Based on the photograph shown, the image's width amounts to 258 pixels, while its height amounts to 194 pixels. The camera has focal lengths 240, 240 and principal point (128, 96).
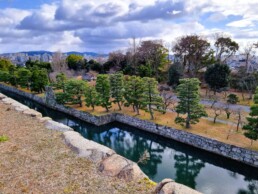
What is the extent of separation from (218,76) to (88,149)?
18.2 m

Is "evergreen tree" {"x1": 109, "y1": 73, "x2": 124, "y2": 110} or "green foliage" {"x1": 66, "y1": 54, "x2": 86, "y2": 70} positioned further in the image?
"green foliage" {"x1": 66, "y1": 54, "x2": 86, "y2": 70}

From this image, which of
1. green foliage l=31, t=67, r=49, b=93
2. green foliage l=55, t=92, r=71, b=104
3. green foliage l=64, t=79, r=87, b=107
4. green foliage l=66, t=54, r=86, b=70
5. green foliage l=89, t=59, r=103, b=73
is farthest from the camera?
green foliage l=66, t=54, r=86, b=70

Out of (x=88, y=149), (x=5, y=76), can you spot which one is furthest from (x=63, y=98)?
(x=5, y=76)

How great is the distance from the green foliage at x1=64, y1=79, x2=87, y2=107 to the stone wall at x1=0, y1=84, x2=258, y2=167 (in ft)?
3.23

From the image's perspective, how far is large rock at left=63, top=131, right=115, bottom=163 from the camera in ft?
24.2

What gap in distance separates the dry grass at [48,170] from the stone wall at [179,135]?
8334mm

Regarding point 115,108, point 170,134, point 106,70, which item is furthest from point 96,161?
point 106,70

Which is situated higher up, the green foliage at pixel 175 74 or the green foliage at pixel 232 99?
the green foliage at pixel 175 74

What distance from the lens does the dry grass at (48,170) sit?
5.87m

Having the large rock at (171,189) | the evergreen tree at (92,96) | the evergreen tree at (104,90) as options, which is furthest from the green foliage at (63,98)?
the large rock at (171,189)

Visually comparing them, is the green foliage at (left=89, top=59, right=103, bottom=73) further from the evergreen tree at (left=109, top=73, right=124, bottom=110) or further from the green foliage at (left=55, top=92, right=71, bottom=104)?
the evergreen tree at (left=109, top=73, right=124, bottom=110)

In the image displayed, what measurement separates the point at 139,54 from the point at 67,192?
98.0 feet

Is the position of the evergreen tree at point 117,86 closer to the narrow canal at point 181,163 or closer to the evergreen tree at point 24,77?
the narrow canal at point 181,163

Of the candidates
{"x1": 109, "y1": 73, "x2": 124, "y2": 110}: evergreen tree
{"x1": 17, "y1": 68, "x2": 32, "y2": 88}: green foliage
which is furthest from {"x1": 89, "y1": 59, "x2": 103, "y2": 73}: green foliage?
{"x1": 109, "y1": 73, "x2": 124, "y2": 110}: evergreen tree
